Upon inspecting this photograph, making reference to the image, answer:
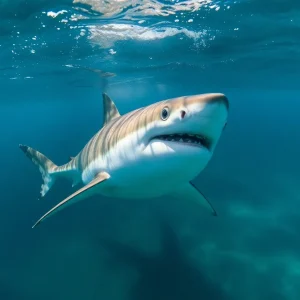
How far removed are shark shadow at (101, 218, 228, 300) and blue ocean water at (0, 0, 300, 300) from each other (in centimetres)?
3

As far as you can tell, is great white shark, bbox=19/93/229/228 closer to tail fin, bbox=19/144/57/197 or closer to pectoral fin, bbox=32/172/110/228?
pectoral fin, bbox=32/172/110/228

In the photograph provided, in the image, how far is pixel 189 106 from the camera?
103 inches

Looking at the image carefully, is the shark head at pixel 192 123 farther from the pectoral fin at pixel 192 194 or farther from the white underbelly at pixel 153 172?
the pectoral fin at pixel 192 194

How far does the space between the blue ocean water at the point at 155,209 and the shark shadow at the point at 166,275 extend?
3 cm

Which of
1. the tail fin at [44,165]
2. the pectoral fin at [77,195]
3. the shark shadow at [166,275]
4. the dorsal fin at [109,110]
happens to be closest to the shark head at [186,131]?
the pectoral fin at [77,195]

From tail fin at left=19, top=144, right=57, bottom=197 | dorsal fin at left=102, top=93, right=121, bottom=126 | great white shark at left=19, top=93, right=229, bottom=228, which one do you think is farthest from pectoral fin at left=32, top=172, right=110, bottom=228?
tail fin at left=19, top=144, right=57, bottom=197

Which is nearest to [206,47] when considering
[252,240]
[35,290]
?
[252,240]

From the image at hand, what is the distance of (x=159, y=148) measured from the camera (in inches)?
123

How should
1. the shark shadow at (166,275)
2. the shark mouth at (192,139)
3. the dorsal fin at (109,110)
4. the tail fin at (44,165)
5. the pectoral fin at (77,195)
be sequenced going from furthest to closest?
the tail fin at (44,165)
the shark shadow at (166,275)
the dorsal fin at (109,110)
the pectoral fin at (77,195)
the shark mouth at (192,139)

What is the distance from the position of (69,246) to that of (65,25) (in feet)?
31.4

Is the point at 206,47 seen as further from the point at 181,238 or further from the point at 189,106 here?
the point at 189,106

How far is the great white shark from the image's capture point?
2.63 meters

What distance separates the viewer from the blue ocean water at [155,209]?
686cm

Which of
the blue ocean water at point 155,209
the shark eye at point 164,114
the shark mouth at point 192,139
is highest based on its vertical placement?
the shark eye at point 164,114
